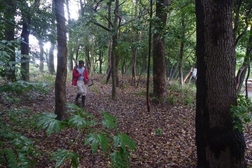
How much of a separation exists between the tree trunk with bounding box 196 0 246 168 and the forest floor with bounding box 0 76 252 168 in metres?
1.43

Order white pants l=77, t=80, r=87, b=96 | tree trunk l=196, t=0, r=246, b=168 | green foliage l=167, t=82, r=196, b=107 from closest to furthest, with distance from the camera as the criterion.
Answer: tree trunk l=196, t=0, r=246, b=168, white pants l=77, t=80, r=87, b=96, green foliage l=167, t=82, r=196, b=107

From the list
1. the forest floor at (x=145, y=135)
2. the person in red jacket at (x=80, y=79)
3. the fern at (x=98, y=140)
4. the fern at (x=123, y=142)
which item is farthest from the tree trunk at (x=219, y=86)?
the person in red jacket at (x=80, y=79)

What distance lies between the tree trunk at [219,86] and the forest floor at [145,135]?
143 centimetres

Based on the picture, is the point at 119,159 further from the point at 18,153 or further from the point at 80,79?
the point at 80,79

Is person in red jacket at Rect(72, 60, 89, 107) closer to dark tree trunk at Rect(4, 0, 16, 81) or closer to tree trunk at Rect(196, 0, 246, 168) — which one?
dark tree trunk at Rect(4, 0, 16, 81)

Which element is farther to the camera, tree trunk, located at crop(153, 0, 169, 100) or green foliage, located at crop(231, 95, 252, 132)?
tree trunk, located at crop(153, 0, 169, 100)

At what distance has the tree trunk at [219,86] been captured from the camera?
9.97 feet

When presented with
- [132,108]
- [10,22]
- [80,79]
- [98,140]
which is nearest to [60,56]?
[10,22]

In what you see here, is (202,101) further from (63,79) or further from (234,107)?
(63,79)

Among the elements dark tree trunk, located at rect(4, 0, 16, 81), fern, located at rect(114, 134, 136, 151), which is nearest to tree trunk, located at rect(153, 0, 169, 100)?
dark tree trunk, located at rect(4, 0, 16, 81)

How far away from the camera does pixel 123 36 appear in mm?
13734

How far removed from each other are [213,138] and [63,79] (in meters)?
4.14

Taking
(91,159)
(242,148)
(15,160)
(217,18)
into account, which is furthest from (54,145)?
(217,18)

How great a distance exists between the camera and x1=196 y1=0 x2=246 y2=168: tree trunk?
9.97 ft
